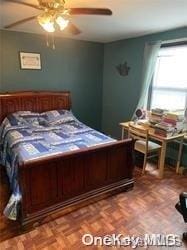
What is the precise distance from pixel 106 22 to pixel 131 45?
48.9 inches

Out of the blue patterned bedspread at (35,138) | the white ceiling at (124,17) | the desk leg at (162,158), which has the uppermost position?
the white ceiling at (124,17)

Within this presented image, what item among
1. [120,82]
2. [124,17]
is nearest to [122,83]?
[120,82]

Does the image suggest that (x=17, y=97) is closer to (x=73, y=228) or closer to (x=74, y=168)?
(x=74, y=168)

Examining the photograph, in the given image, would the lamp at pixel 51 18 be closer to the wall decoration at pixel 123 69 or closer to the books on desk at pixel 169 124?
the books on desk at pixel 169 124

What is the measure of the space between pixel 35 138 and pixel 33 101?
3.97 ft

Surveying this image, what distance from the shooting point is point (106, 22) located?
2.84 m

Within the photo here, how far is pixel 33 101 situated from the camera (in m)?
3.84

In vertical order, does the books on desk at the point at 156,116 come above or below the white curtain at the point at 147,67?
below

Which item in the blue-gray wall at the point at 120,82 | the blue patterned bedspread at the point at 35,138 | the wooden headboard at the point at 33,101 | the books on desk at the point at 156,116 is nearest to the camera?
the blue patterned bedspread at the point at 35,138

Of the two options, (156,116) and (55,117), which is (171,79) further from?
(55,117)

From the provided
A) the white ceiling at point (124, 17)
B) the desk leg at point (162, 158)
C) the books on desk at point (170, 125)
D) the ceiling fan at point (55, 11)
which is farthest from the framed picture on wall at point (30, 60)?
the desk leg at point (162, 158)

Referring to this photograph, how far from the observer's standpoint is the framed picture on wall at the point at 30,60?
373cm

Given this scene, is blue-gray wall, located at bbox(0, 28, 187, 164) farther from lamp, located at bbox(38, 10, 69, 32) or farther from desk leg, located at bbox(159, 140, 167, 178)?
lamp, located at bbox(38, 10, 69, 32)

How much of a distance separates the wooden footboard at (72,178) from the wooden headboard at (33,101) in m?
1.95
